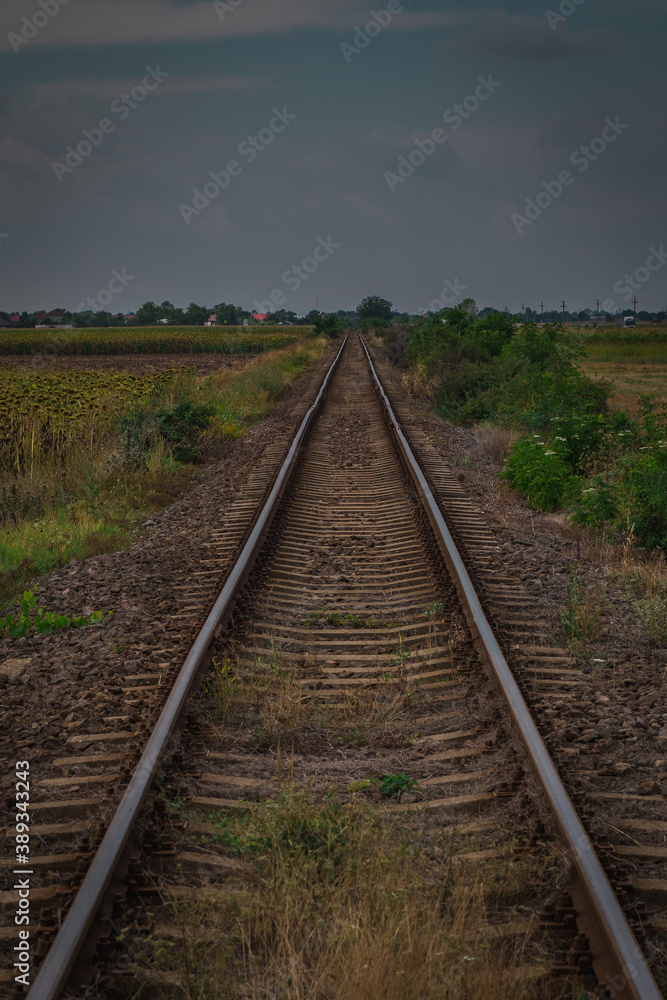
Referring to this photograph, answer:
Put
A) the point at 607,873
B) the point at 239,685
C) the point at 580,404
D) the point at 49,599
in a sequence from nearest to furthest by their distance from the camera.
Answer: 1. the point at 607,873
2. the point at 239,685
3. the point at 49,599
4. the point at 580,404

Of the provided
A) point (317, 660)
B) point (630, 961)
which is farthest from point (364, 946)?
point (317, 660)

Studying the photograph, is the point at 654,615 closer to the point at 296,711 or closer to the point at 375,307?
the point at 296,711

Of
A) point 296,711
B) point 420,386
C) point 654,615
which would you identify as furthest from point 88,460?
point 420,386

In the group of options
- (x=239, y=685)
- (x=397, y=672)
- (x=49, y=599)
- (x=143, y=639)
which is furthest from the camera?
(x=49, y=599)

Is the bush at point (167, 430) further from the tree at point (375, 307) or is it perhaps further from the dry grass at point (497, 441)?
the tree at point (375, 307)

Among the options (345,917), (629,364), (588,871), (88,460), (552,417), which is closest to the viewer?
(345,917)

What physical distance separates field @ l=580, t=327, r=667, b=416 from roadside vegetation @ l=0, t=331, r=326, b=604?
40.8ft

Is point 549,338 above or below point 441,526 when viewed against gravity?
above

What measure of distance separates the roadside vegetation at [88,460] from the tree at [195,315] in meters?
120

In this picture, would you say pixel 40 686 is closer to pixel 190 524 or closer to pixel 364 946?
pixel 364 946

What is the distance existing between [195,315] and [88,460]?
412 feet

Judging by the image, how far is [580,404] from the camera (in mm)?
13375

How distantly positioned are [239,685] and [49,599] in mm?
2609

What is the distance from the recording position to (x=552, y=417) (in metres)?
12.7
